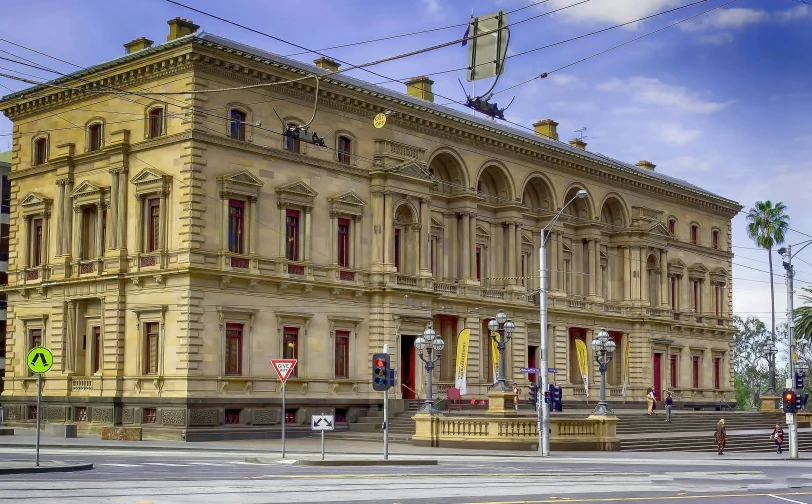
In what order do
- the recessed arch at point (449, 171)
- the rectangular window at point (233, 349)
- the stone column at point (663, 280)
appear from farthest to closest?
1. the stone column at point (663, 280)
2. the recessed arch at point (449, 171)
3. the rectangular window at point (233, 349)

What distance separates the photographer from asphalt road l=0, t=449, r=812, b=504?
20766mm

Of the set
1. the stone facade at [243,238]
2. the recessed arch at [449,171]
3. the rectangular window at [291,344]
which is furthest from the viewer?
the recessed arch at [449,171]

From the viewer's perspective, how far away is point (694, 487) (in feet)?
86.9

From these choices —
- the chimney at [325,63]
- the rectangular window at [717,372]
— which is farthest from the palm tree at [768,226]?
the chimney at [325,63]

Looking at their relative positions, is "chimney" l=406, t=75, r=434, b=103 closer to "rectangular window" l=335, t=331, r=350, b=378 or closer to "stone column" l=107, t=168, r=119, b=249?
"rectangular window" l=335, t=331, r=350, b=378

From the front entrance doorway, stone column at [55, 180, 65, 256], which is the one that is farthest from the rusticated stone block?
the front entrance doorway

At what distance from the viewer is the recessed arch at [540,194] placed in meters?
68.7

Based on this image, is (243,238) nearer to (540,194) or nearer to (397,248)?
(397,248)

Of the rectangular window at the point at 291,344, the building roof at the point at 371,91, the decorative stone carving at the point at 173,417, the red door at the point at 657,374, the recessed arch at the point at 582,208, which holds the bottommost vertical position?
the decorative stone carving at the point at 173,417

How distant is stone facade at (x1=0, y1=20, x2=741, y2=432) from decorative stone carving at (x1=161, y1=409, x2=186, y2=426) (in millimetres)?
95

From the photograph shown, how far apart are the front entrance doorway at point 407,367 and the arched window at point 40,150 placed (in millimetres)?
19383

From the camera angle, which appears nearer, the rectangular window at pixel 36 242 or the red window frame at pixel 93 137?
the red window frame at pixel 93 137

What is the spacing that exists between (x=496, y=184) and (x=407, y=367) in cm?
1342

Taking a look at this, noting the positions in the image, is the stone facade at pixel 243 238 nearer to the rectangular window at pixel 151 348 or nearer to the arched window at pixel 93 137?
the rectangular window at pixel 151 348
